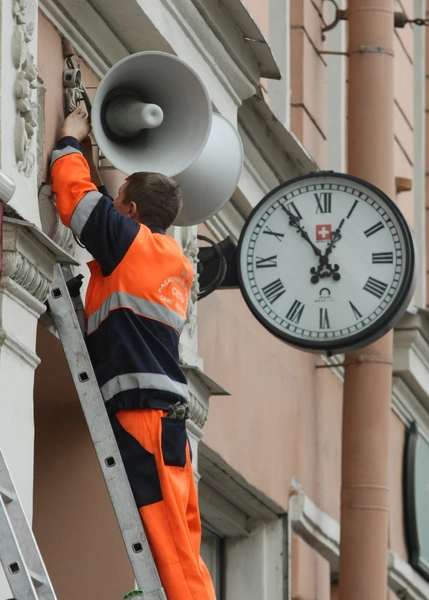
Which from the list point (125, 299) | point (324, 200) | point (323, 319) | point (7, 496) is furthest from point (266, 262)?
point (7, 496)

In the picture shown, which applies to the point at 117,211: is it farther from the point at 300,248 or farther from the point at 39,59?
the point at 300,248

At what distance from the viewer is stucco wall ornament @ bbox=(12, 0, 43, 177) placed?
237 inches

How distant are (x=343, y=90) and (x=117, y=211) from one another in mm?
6689

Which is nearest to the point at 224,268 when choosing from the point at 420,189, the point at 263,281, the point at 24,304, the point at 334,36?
the point at 263,281

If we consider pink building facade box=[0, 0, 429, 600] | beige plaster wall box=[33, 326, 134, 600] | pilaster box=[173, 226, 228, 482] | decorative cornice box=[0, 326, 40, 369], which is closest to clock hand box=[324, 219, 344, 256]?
pink building facade box=[0, 0, 429, 600]

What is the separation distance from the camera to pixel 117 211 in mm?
6211

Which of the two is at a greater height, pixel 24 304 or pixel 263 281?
pixel 263 281

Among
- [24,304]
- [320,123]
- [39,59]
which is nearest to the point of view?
[24,304]

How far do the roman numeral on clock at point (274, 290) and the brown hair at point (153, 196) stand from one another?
210 cm

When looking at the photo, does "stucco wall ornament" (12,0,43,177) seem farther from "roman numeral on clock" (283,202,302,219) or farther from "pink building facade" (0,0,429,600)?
"roman numeral on clock" (283,202,302,219)

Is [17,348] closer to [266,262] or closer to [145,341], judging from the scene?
[145,341]

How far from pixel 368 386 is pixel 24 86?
4794mm

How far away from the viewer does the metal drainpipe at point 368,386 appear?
10.0 meters

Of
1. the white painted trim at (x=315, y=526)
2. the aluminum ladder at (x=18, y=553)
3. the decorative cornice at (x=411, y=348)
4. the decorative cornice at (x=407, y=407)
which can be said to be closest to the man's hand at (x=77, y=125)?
the aluminum ladder at (x=18, y=553)
